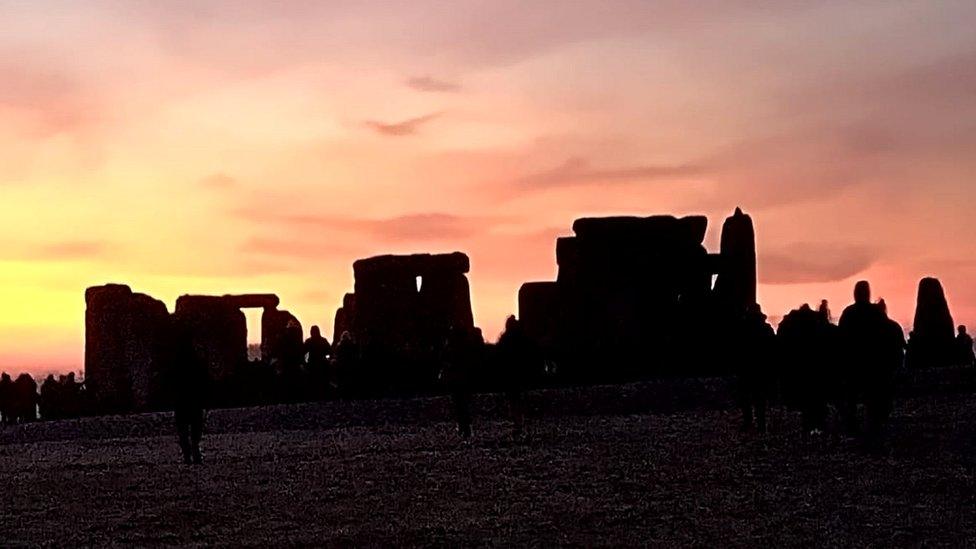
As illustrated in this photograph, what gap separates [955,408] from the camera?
65.8 feet

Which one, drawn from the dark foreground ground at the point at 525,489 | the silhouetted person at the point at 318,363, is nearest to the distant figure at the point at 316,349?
the silhouetted person at the point at 318,363

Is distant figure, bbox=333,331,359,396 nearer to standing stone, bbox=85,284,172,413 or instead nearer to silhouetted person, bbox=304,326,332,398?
silhouetted person, bbox=304,326,332,398

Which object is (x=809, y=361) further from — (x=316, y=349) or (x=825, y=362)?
(x=316, y=349)

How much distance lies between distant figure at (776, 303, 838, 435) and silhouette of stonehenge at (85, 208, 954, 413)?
43.1 ft

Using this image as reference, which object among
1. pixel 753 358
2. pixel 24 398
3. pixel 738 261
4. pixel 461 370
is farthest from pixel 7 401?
pixel 753 358

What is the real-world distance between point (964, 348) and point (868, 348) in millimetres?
19171

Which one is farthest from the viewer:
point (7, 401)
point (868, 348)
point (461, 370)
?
point (7, 401)

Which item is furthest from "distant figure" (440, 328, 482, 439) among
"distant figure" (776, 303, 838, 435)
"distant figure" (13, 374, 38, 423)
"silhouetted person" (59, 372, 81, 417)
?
"silhouetted person" (59, 372, 81, 417)

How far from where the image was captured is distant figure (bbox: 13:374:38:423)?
30531mm

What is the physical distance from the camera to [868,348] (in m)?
14.1

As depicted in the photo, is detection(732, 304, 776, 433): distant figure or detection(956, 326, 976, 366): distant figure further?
detection(956, 326, 976, 366): distant figure

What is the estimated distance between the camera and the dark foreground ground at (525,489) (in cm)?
973

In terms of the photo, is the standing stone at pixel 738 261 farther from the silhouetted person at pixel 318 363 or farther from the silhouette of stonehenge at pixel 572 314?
the silhouetted person at pixel 318 363

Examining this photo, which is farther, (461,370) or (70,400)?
(70,400)
